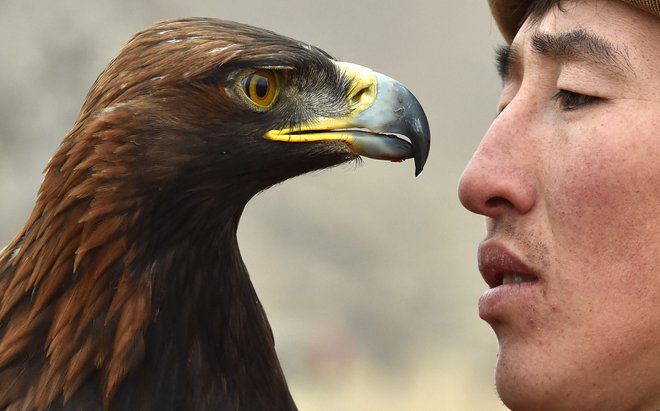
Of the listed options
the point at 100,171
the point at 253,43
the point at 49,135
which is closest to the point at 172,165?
the point at 100,171

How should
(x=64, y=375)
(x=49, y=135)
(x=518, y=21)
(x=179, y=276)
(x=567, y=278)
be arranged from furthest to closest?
(x=49, y=135) → (x=518, y=21) → (x=179, y=276) → (x=64, y=375) → (x=567, y=278)

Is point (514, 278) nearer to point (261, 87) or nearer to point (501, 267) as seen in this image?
point (501, 267)

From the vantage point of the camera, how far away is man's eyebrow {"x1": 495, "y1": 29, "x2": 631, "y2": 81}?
1.86 metres

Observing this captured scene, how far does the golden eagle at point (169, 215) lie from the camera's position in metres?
2.10

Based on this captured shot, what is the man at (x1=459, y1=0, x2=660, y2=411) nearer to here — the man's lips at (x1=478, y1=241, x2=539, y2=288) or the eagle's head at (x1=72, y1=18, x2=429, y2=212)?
the man's lips at (x1=478, y1=241, x2=539, y2=288)

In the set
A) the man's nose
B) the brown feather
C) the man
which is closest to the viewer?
the man

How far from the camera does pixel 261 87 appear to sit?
225 cm

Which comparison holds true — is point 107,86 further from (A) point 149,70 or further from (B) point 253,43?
(B) point 253,43

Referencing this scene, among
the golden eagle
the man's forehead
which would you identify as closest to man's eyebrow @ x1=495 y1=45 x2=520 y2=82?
the man's forehead

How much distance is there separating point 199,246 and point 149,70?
447mm

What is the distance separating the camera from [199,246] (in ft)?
7.45

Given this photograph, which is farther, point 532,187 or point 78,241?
point 78,241

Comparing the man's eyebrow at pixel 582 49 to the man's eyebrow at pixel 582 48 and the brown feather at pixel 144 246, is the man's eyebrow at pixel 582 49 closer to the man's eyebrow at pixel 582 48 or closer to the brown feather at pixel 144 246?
the man's eyebrow at pixel 582 48

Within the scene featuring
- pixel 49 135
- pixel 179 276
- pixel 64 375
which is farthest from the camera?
pixel 49 135
